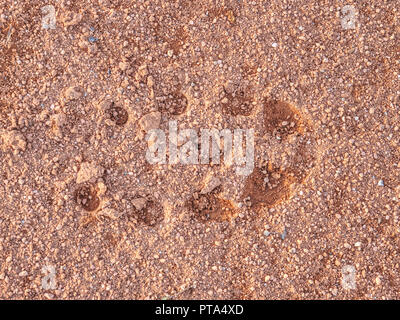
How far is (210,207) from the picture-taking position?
8.30 ft

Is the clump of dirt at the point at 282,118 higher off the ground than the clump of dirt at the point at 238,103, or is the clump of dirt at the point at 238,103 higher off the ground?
the clump of dirt at the point at 238,103

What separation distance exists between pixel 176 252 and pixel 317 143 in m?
1.15

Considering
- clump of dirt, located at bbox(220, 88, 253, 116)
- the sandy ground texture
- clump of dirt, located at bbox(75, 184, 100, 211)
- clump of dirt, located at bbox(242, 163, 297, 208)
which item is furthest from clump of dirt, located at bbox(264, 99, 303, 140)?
clump of dirt, located at bbox(75, 184, 100, 211)

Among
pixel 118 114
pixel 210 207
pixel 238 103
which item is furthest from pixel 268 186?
pixel 118 114

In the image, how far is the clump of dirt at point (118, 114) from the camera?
2.56 meters

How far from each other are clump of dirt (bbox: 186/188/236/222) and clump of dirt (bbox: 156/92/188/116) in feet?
1.85

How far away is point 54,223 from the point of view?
2504mm

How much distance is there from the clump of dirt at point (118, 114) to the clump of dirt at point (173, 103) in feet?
0.77

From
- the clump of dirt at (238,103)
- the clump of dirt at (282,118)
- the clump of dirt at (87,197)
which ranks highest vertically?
the clump of dirt at (238,103)

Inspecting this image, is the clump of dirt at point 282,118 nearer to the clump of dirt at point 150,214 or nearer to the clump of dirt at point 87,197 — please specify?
the clump of dirt at point 150,214


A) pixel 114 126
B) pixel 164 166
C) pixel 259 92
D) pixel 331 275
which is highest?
pixel 259 92

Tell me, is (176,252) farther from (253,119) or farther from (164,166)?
(253,119)

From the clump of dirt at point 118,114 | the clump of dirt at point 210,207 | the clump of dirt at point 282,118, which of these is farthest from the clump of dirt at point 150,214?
the clump of dirt at point 282,118
